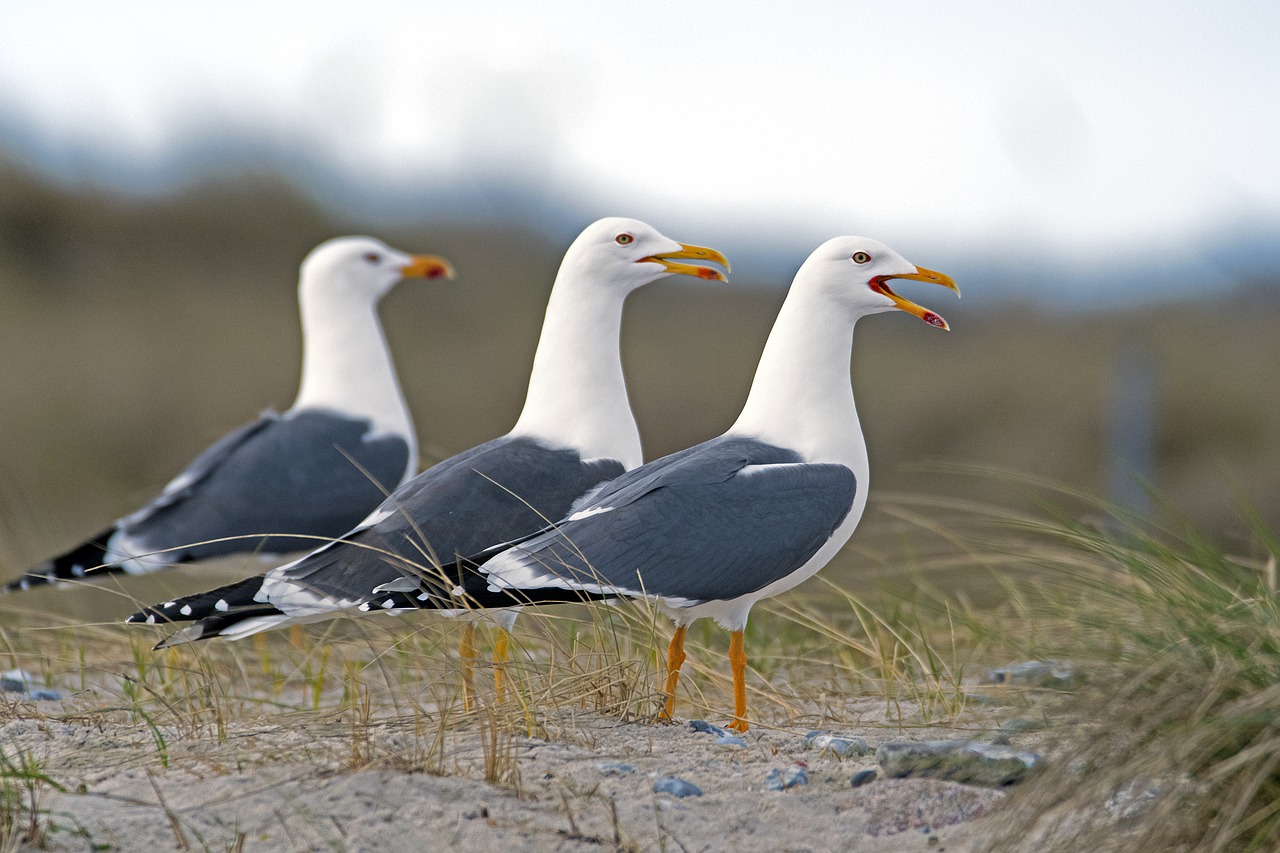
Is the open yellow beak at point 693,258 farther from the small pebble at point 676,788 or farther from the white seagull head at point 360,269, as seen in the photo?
the white seagull head at point 360,269

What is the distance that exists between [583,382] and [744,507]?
0.97 m

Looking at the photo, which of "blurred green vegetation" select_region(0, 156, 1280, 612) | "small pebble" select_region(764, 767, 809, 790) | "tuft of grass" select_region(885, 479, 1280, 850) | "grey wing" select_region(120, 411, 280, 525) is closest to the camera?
"tuft of grass" select_region(885, 479, 1280, 850)

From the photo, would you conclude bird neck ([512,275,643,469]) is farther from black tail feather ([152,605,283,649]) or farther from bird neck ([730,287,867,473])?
black tail feather ([152,605,283,649])

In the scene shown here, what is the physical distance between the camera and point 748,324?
71.5 ft

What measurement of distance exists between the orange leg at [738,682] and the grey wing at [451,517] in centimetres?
64

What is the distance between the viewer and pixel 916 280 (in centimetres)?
444

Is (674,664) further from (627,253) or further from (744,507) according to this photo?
(627,253)

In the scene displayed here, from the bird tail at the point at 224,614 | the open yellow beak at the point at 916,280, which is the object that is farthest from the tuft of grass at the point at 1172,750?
the bird tail at the point at 224,614

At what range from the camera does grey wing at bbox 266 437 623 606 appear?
13.8 ft

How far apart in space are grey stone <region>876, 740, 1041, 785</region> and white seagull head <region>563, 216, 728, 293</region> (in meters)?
1.88

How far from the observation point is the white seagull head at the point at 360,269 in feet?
23.5

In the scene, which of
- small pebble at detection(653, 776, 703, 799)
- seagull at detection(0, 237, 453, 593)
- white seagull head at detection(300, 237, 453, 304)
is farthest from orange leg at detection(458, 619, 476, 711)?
white seagull head at detection(300, 237, 453, 304)

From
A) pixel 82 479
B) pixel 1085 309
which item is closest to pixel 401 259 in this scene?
pixel 82 479

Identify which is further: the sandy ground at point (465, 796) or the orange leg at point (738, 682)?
the orange leg at point (738, 682)
